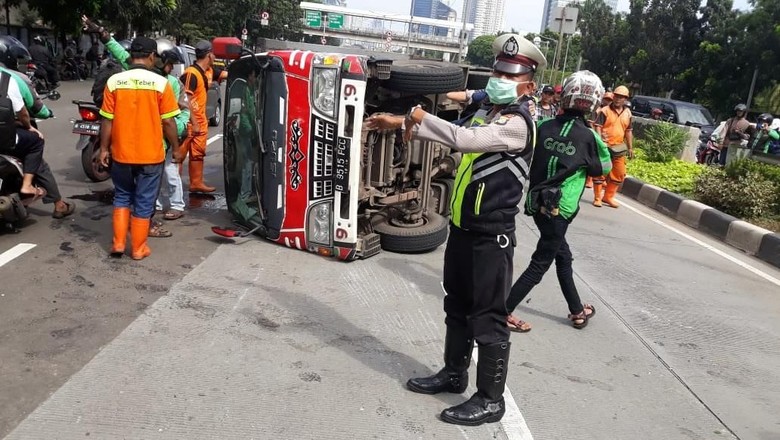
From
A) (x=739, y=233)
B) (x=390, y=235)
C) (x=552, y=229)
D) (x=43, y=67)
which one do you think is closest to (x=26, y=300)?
(x=390, y=235)

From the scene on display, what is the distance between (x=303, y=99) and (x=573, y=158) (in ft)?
7.43

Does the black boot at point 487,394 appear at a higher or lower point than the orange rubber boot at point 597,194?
higher

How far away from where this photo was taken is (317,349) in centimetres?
404

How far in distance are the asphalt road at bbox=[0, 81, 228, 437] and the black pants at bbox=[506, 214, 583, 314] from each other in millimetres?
2538

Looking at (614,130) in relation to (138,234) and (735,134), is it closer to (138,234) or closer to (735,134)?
(735,134)

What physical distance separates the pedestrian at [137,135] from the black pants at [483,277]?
116 inches

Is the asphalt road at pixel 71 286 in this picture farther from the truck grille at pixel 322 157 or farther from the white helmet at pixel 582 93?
the white helmet at pixel 582 93

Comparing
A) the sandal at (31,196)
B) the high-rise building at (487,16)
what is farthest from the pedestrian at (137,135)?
the high-rise building at (487,16)

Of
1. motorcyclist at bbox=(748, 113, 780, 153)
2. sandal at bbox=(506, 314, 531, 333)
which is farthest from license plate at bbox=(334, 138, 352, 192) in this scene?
motorcyclist at bbox=(748, 113, 780, 153)

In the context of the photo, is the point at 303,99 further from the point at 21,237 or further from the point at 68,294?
the point at 21,237

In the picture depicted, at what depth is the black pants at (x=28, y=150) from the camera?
5844 millimetres

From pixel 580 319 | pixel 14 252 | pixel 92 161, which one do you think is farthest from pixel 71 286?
pixel 580 319

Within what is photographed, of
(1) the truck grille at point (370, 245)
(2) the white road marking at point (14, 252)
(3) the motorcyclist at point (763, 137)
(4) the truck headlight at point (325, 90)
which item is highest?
(4) the truck headlight at point (325, 90)

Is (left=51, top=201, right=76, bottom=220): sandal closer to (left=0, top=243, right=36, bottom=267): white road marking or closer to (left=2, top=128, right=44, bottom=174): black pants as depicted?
(left=2, top=128, right=44, bottom=174): black pants
